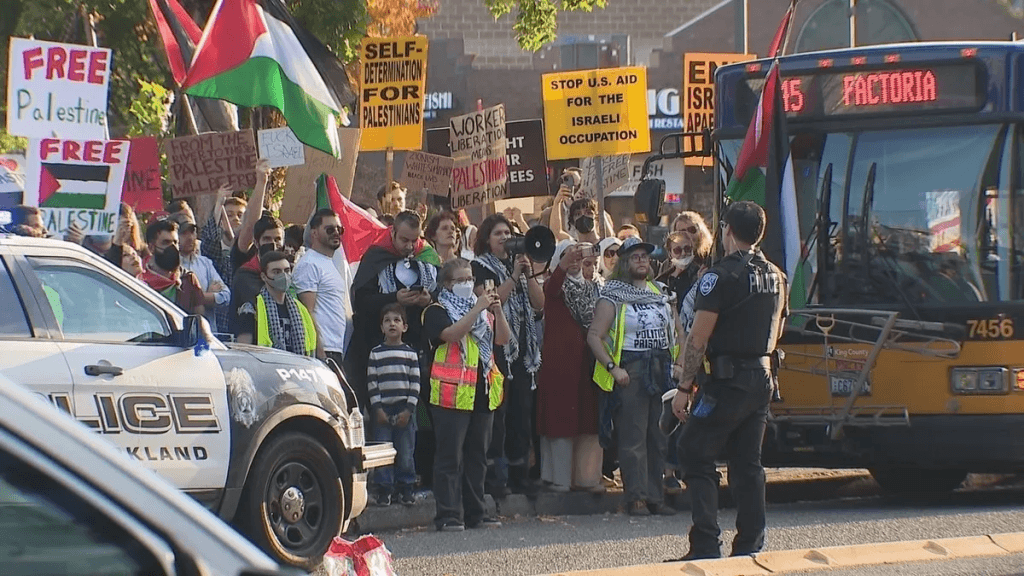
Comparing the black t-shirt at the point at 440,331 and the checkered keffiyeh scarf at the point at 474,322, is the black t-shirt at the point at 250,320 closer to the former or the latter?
the black t-shirt at the point at 440,331

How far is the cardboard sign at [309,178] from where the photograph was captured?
15.5 metres

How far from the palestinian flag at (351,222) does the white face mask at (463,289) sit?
8.95 ft

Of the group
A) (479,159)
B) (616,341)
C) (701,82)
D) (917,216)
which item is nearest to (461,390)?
(616,341)

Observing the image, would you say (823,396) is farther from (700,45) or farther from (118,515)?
(700,45)

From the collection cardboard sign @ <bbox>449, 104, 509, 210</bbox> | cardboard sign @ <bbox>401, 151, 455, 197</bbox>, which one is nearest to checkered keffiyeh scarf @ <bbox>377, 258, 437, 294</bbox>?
cardboard sign @ <bbox>449, 104, 509, 210</bbox>

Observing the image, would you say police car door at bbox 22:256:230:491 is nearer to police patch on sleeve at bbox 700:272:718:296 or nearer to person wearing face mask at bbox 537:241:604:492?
police patch on sleeve at bbox 700:272:718:296

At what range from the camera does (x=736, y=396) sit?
8.30 meters

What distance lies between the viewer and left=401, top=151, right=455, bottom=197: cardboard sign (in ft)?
51.8

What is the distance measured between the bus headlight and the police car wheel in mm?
4293

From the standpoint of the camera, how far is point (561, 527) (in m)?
10.9

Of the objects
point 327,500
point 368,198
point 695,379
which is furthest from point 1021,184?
point 368,198

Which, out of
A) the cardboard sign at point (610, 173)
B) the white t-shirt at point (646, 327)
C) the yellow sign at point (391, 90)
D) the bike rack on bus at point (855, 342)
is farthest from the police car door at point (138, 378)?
the cardboard sign at point (610, 173)

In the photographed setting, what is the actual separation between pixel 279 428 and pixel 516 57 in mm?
38009

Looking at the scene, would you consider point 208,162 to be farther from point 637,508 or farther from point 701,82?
point 701,82
